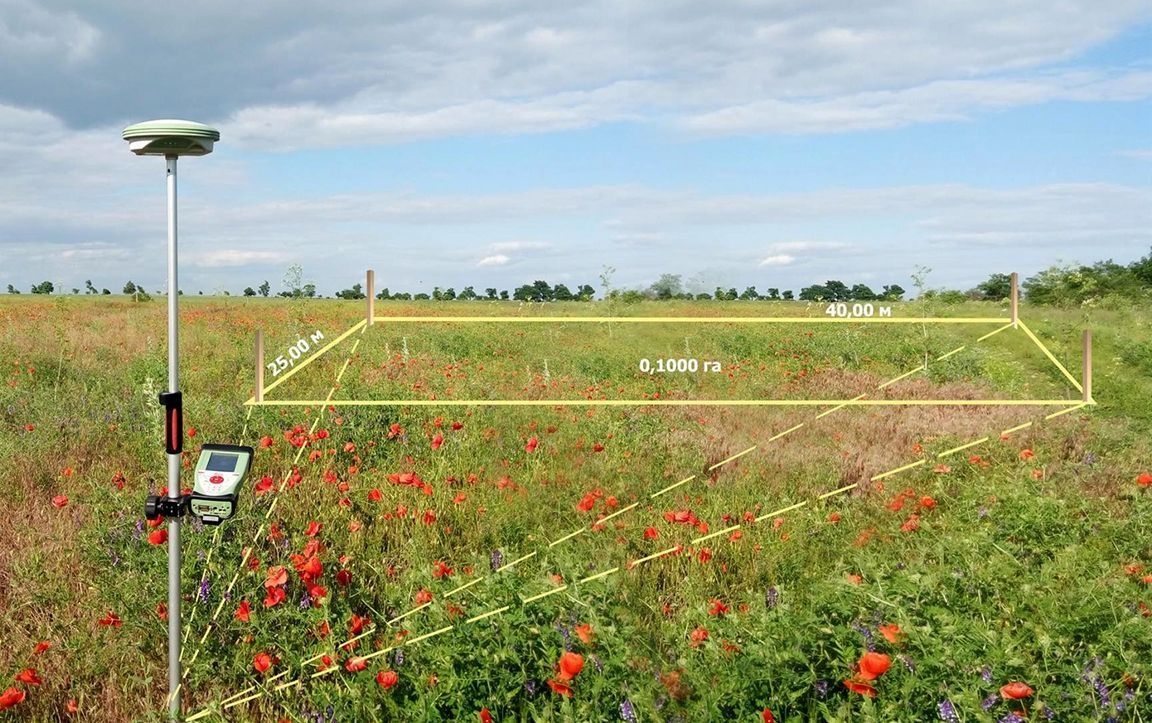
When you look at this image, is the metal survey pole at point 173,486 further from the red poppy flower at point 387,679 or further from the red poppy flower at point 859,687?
the red poppy flower at point 859,687

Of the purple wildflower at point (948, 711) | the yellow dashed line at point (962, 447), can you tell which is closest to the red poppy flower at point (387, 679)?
the purple wildflower at point (948, 711)

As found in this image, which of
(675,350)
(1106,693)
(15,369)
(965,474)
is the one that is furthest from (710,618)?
(675,350)

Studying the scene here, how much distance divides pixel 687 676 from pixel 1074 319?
20.7m

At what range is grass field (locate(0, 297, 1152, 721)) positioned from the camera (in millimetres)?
2943

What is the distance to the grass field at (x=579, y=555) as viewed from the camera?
294 cm

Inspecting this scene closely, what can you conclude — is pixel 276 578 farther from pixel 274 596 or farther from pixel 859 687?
pixel 859 687

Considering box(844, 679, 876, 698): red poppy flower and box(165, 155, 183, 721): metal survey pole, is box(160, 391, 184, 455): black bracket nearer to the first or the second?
box(165, 155, 183, 721): metal survey pole

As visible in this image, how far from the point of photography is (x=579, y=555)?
423cm

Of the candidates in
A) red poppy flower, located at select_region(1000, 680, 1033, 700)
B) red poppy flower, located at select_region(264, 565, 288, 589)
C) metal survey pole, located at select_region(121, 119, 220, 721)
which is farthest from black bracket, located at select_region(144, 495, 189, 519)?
red poppy flower, located at select_region(1000, 680, 1033, 700)

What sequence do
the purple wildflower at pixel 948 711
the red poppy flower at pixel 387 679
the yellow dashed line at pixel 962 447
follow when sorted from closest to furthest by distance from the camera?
the purple wildflower at pixel 948 711 < the red poppy flower at pixel 387 679 < the yellow dashed line at pixel 962 447

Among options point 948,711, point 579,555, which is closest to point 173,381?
point 579,555

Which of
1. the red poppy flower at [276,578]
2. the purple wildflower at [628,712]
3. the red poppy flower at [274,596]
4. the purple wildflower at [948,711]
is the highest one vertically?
the red poppy flower at [276,578]

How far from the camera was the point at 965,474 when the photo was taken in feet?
22.2

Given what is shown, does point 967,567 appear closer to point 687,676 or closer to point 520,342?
point 687,676
